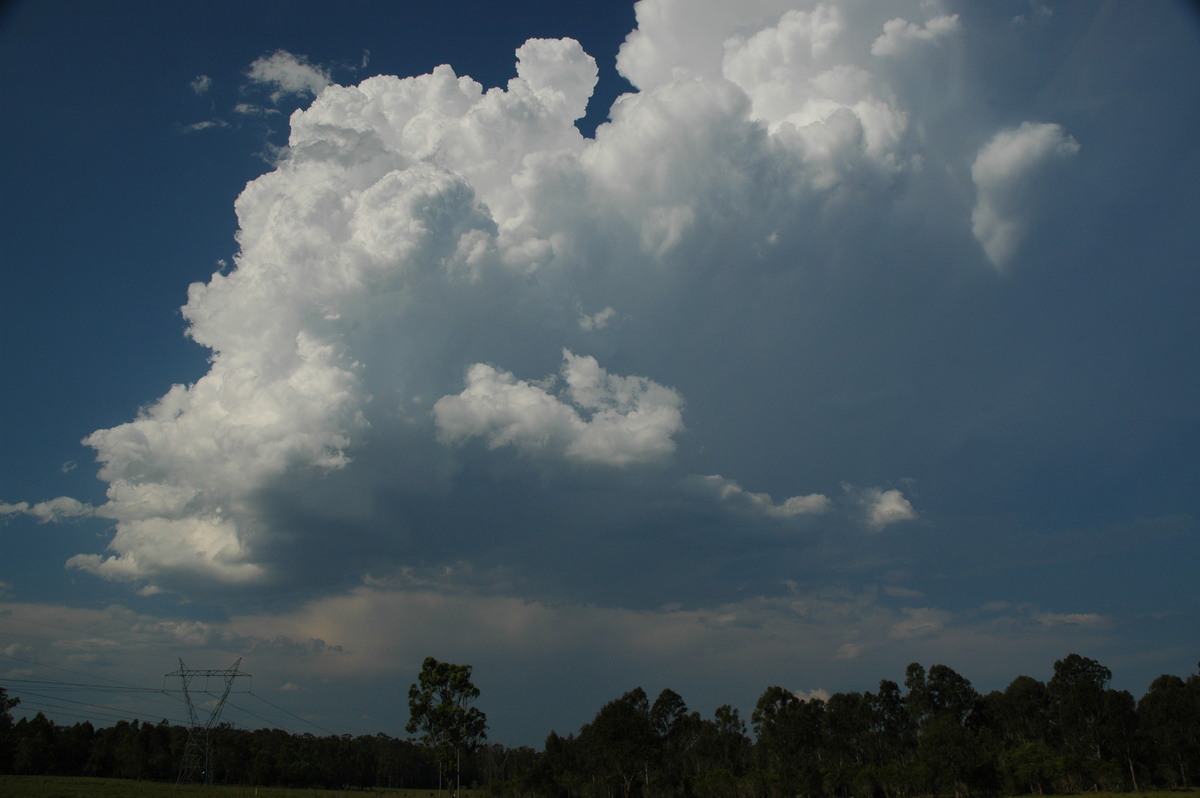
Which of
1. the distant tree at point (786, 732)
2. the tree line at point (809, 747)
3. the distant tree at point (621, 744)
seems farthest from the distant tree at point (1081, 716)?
the distant tree at point (621, 744)

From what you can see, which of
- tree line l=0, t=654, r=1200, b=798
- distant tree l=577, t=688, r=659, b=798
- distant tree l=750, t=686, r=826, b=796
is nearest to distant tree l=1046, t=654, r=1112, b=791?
tree line l=0, t=654, r=1200, b=798

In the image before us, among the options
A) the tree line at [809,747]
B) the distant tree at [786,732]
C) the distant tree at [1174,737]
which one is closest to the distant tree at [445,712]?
the tree line at [809,747]

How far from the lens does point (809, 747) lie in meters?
137

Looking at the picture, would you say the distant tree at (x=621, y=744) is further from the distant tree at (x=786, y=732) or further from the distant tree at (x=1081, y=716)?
the distant tree at (x=1081, y=716)

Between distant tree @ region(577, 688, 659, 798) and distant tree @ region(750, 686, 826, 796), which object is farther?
distant tree @ region(750, 686, 826, 796)

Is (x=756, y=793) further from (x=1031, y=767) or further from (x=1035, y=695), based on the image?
(x=1035, y=695)

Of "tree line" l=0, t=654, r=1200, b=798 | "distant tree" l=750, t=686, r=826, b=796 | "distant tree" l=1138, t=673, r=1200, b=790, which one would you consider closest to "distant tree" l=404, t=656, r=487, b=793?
"tree line" l=0, t=654, r=1200, b=798

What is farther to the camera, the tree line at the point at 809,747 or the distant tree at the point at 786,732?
the distant tree at the point at 786,732

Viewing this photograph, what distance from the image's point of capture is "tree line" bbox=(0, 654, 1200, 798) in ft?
334

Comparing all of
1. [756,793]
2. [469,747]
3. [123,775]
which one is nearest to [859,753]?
[756,793]

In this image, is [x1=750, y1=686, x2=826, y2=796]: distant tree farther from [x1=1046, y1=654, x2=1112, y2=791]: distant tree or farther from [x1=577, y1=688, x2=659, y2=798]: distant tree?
[x1=1046, y1=654, x2=1112, y2=791]: distant tree

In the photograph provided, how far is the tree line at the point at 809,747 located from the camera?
101750 millimetres

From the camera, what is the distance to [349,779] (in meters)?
181

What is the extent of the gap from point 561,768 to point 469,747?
56018mm
